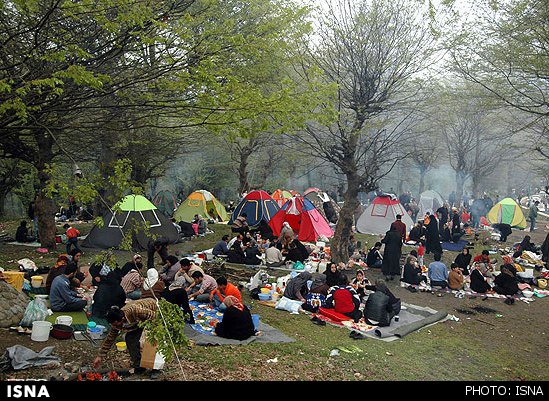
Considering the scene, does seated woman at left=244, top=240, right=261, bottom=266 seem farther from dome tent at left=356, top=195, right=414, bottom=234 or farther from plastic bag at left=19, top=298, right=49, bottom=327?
dome tent at left=356, top=195, right=414, bottom=234

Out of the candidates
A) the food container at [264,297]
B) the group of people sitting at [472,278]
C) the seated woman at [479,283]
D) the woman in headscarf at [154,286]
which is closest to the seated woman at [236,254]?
the food container at [264,297]

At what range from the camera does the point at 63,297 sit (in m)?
8.51

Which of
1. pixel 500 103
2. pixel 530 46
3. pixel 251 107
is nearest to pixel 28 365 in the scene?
pixel 251 107

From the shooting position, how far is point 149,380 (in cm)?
583

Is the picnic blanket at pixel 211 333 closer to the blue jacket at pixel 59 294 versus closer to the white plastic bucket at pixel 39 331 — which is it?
the white plastic bucket at pixel 39 331

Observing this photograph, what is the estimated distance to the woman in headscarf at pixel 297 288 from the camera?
421 inches

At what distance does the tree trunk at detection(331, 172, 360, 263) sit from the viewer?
47.2ft

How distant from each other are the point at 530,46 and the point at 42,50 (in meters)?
9.39

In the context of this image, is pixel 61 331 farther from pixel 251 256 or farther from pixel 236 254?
pixel 251 256

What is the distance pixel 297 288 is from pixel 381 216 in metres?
10.7

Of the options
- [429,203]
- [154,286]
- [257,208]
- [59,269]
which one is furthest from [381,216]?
[59,269]

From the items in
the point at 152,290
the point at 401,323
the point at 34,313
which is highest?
the point at 152,290

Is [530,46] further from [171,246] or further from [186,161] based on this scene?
[186,161]

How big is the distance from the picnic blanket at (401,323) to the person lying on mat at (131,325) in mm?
4478
